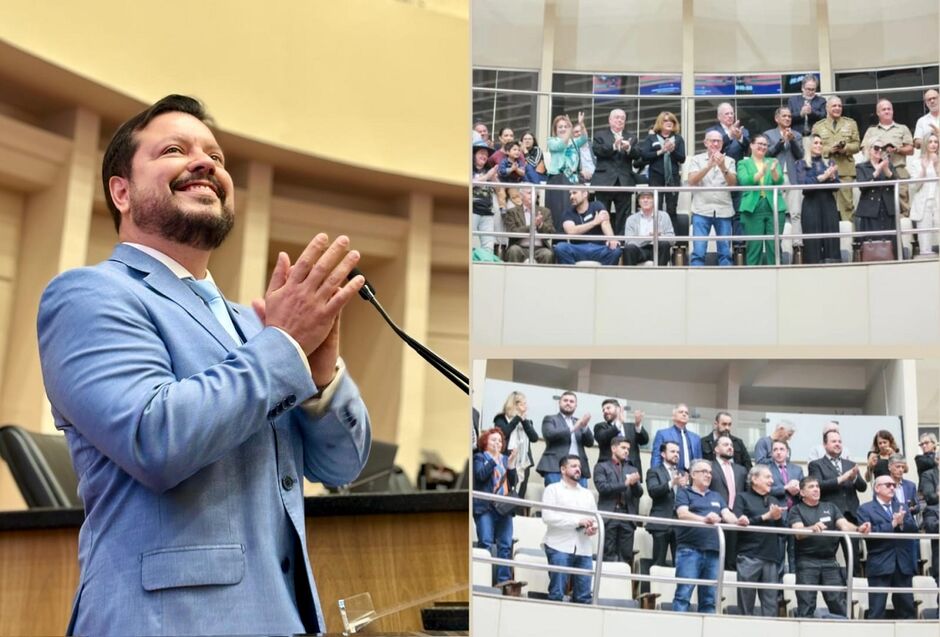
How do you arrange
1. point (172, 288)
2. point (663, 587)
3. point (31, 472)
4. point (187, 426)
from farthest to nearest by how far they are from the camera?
point (31, 472) → point (172, 288) → point (187, 426) → point (663, 587)

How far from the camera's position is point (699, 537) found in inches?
18.1

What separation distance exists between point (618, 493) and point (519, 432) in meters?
0.05

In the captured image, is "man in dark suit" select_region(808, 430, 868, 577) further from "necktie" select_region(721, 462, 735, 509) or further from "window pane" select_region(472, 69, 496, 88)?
"window pane" select_region(472, 69, 496, 88)

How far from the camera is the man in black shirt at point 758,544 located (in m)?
0.46

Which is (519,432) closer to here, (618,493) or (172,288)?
(618,493)

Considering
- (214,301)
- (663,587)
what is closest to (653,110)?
(663,587)

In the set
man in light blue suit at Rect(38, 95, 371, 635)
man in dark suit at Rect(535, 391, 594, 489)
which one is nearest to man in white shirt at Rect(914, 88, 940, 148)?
man in dark suit at Rect(535, 391, 594, 489)

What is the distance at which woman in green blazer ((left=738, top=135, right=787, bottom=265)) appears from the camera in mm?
474

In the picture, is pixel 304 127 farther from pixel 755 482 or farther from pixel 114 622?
pixel 755 482

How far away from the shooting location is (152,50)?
10.7 ft

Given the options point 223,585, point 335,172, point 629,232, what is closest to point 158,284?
point 223,585

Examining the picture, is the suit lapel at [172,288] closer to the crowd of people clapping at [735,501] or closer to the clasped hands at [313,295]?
the clasped hands at [313,295]

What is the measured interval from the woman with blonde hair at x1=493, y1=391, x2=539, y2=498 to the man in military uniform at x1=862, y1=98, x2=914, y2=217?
0.70 ft

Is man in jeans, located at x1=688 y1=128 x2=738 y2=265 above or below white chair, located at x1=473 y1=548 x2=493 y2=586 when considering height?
above
